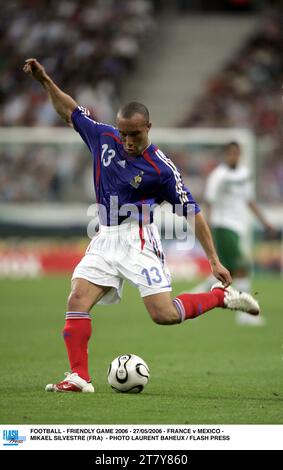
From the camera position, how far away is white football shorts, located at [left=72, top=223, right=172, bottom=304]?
8211mm

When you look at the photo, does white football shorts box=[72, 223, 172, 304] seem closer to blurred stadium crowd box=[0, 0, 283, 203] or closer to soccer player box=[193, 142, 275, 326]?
soccer player box=[193, 142, 275, 326]

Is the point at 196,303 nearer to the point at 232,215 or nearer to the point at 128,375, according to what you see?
the point at 128,375

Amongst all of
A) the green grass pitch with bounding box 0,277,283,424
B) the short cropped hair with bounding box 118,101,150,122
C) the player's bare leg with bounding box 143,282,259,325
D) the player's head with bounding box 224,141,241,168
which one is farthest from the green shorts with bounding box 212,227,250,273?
the short cropped hair with bounding box 118,101,150,122

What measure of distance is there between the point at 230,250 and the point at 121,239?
6767 mm

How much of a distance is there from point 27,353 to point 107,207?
134 inches

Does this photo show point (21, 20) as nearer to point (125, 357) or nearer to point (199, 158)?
point (199, 158)

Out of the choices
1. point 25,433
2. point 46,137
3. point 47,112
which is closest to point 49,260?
point 46,137

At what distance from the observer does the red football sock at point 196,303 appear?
8.34 meters

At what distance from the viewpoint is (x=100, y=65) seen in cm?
2805

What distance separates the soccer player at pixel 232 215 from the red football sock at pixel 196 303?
6224 millimetres

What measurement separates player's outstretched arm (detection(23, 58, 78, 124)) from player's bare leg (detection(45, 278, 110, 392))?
146cm

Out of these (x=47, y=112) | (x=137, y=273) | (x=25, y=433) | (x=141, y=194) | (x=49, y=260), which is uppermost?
(x=47, y=112)

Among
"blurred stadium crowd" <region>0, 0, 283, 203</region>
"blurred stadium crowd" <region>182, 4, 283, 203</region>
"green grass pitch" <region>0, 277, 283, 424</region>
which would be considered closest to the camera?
"green grass pitch" <region>0, 277, 283, 424</region>

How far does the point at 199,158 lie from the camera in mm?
22688
